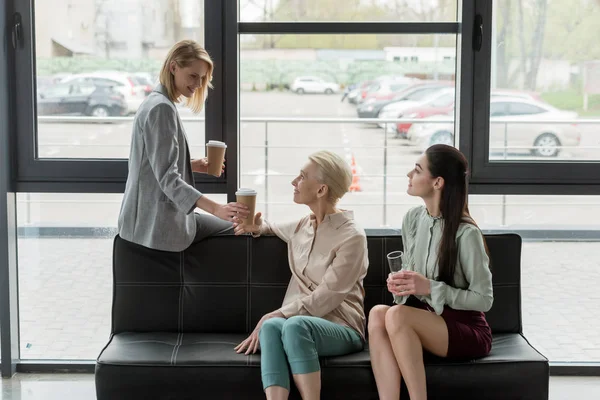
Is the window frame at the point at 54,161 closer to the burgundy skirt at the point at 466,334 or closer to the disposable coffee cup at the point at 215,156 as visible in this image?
the disposable coffee cup at the point at 215,156

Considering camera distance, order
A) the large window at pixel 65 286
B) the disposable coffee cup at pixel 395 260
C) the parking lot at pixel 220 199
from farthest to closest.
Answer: the large window at pixel 65 286 < the parking lot at pixel 220 199 < the disposable coffee cup at pixel 395 260

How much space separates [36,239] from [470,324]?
2119mm

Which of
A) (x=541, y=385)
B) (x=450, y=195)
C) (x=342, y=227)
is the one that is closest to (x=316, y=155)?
(x=342, y=227)

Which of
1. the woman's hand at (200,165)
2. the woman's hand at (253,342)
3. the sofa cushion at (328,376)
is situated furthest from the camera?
the woman's hand at (200,165)

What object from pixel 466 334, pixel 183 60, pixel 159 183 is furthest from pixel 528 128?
pixel 159 183

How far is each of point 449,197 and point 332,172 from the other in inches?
18.3

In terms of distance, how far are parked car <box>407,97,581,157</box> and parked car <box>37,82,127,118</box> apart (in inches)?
60.8

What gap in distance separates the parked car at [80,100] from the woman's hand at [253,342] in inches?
51.6

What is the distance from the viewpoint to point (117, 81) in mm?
3717

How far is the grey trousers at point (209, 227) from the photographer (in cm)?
336

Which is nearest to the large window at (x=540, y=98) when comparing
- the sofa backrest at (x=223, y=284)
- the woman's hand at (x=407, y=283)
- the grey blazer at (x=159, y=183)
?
the sofa backrest at (x=223, y=284)

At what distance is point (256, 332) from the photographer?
9.93 feet

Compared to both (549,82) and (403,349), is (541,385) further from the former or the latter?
(549,82)

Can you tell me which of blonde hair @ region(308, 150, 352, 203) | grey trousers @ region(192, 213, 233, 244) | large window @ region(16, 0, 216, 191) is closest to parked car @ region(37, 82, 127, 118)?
large window @ region(16, 0, 216, 191)
